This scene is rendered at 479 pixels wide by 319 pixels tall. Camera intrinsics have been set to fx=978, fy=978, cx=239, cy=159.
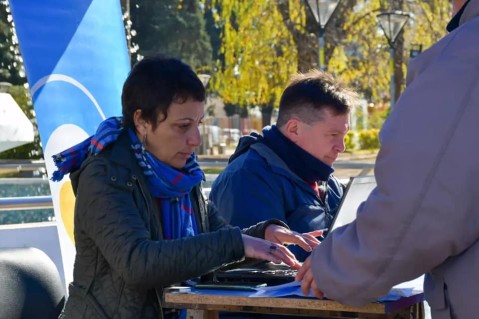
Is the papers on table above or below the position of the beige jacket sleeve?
below

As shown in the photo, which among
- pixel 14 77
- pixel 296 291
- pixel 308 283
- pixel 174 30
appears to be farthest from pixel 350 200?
pixel 174 30

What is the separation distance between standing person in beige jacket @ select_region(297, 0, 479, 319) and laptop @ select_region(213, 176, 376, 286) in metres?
0.67

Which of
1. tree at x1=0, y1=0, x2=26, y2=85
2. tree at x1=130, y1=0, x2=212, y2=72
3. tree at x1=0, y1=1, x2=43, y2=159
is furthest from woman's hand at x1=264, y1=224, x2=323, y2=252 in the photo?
tree at x1=130, y1=0, x2=212, y2=72

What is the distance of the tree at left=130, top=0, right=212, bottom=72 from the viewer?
3700 cm

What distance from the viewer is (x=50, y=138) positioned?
5.15 meters

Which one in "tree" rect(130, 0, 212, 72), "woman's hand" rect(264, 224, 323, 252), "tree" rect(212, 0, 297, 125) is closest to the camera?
"woman's hand" rect(264, 224, 323, 252)

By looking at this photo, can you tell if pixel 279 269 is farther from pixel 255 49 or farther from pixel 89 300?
pixel 255 49

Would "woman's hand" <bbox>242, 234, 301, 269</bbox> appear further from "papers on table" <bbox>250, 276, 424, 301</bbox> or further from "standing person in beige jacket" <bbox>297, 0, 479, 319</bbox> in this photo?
"standing person in beige jacket" <bbox>297, 0, 479, 319</bbox>

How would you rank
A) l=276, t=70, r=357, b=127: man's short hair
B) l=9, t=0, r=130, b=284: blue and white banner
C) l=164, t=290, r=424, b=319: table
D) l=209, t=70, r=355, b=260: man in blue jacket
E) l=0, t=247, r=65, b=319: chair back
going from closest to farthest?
1. l=164, t=290, r=424, b=319: table
2. l=0, t=247, r=65, b=319: chair back
3. l=209, t=70, r=355, b=260: man in blue jacket
4. l=276, t=70, r=357, b=127: man's short hair
5. l=9, t=0, r=130, b=284: blue and white banner

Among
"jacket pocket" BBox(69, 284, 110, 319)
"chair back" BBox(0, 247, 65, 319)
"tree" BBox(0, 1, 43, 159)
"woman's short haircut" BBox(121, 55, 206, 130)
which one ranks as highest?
"woman's short haircut" BBox(121, 55, 206, 130)

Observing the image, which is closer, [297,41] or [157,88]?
[157,88]

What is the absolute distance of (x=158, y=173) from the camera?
3115 millimetres

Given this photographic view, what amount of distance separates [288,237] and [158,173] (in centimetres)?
52

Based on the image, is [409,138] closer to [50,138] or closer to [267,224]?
[267,224]
